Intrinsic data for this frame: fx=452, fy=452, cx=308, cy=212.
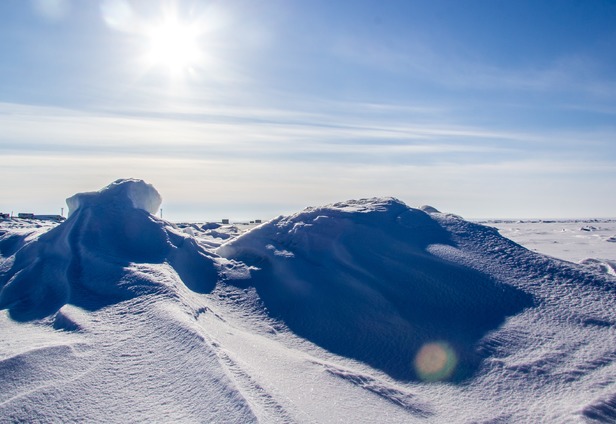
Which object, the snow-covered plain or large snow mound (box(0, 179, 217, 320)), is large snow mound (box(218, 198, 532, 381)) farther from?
large snow mound (box(0, 179, 217, 320))

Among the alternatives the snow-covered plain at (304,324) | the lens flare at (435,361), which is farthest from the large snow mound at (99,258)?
the lens flare at (435,361)

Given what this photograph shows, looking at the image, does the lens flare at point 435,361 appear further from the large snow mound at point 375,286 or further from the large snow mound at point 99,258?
the large snow mound at point 99,258

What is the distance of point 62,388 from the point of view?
5.02 m

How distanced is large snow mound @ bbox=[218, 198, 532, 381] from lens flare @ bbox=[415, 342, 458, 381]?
0.13ft

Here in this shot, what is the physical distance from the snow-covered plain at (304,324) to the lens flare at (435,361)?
23 millimetres

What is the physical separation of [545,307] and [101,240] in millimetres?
8502

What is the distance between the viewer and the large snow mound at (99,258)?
25.1 feet

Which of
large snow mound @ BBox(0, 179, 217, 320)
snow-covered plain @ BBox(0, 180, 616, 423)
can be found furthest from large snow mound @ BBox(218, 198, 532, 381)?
large snow mound @ BBox(0, 179, 217, 320)

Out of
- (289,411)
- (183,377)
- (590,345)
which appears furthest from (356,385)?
(590,345)

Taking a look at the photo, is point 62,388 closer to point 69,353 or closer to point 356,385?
point 69,353

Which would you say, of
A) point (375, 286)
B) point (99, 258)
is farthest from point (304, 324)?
point (99, 258)

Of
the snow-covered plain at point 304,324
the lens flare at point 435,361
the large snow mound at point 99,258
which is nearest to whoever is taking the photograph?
the snow-covered plain at point 304,324

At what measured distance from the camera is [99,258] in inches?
340

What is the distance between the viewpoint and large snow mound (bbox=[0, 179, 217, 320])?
7.65 m
